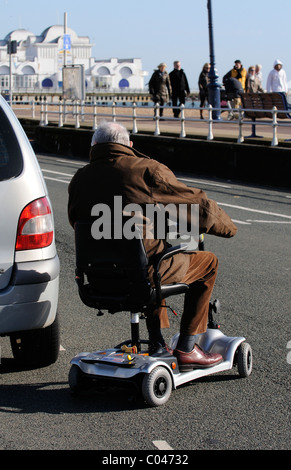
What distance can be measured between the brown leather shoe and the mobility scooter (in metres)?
0.07

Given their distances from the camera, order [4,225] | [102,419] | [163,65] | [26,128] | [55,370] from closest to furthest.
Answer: [102,419] < [4,225] < [55,370] < [163,65] < [26,128]

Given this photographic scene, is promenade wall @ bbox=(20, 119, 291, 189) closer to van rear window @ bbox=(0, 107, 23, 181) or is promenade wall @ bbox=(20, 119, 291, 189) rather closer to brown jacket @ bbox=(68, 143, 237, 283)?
van rear window @ bbox=(0, 107, 23, 181)

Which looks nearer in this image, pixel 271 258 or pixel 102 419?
pixel 102 419

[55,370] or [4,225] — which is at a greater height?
[4,225]

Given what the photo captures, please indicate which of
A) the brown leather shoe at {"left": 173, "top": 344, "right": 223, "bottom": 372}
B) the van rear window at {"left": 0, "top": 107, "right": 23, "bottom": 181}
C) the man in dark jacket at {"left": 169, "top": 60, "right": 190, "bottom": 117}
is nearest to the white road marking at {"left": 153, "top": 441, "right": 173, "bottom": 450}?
the brown leather shoe at {"left": 173, "top": 344, "right": 223, "bottom": 372}

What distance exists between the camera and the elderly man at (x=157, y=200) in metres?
4.45

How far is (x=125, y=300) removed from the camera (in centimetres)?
451

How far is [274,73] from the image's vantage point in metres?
22.4

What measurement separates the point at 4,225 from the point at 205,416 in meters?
1.50

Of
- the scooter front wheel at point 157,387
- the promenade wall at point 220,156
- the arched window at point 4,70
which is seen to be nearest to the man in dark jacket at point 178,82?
the promenade wall at point 220,156

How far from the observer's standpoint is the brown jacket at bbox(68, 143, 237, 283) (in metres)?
4.44
